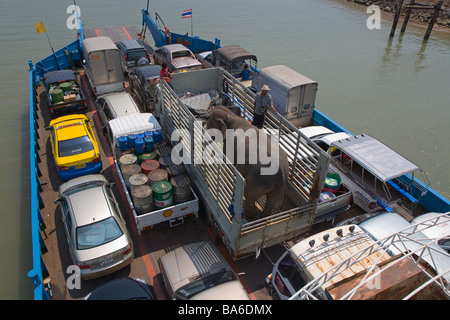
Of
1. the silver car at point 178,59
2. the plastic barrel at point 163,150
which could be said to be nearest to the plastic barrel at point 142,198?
the plastic barrel at point 163,150

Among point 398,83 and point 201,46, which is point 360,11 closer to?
point 398,83

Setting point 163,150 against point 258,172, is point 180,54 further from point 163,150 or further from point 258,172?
point 258,172

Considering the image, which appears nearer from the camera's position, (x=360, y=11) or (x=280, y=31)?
(x=280, y=31)

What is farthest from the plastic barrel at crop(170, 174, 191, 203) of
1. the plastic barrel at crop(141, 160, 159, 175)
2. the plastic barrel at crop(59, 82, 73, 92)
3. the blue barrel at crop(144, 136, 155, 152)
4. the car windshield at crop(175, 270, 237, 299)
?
the plastic barrel at crop(59, 82, 73, 92)

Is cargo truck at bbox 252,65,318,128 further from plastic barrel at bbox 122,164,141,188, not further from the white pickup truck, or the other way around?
plastic barrel at bbox 122,164,141,188

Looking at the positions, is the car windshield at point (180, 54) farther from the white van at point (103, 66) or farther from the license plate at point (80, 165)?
the license plate at point (80, 165)
